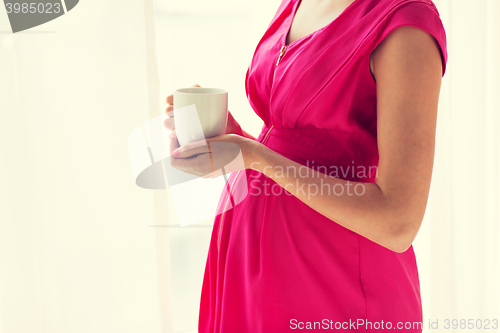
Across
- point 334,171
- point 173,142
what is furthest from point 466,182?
point 173,142

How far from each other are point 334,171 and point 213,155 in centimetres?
21

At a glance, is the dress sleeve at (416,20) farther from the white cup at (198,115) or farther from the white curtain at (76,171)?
the white curtain at (76,171)

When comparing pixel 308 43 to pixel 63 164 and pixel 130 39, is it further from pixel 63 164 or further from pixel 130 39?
pixel 63 164

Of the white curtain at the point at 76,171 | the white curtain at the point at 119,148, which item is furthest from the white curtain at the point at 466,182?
the white curtain at the point at 76,171

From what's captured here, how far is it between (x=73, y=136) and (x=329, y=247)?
88cm

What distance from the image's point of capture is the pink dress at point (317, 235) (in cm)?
62

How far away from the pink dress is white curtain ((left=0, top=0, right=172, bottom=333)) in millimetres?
656

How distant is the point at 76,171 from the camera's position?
1212 millimetres

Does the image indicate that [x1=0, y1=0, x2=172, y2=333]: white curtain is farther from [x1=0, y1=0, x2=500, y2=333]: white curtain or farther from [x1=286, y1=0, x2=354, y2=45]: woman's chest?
[x1=286, y1=0, x2=354, y2=45]: woman's chest

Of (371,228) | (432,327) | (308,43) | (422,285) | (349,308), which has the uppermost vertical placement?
(308,43)

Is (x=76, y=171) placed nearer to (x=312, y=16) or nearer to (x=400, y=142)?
(x=312, y=16)

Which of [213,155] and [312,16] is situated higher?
[312,16]

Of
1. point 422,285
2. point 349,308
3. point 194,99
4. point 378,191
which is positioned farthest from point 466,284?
point 194,99

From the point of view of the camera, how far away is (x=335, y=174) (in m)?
0.67
